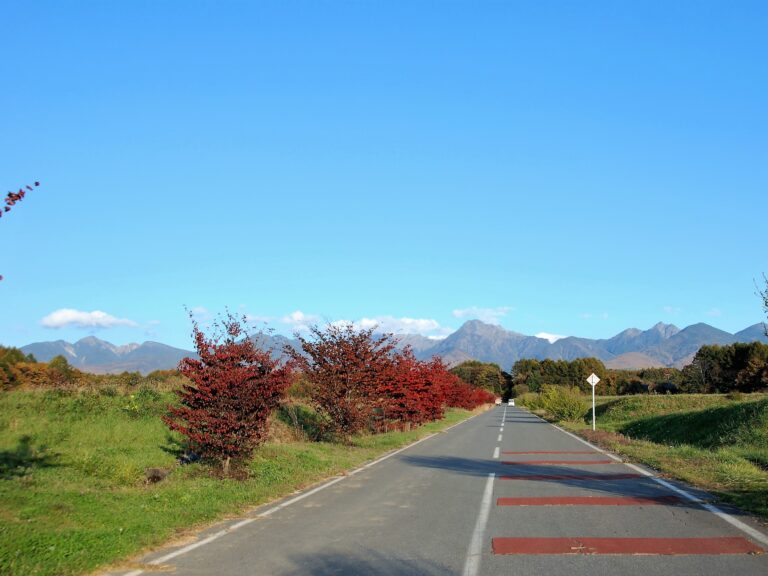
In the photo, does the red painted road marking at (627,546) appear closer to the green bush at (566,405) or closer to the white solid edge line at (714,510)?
the white solid edge line at (714,510)

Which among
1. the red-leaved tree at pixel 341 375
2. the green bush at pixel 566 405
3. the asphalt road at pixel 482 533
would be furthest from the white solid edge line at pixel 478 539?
the green bush at pixel 566 405

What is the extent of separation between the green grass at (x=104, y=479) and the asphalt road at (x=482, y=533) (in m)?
0.74

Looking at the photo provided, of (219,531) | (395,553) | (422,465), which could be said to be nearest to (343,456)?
(422,465)

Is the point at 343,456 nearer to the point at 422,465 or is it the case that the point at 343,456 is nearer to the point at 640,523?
the point at 422,465

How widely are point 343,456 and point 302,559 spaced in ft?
36.8

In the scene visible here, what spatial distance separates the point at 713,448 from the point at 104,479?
59.7 feet

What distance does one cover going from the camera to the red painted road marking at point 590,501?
1041 centimetres

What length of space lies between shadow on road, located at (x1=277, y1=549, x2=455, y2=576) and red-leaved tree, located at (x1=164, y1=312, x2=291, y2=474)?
6532 mm

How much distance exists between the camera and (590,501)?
1062 cm

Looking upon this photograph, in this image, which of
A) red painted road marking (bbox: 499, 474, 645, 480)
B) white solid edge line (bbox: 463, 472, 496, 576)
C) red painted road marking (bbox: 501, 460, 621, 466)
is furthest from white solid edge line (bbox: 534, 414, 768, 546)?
white solid edge line (bbox: 463, 472, 496, 576)

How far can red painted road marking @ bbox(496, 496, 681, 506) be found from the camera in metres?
10.4

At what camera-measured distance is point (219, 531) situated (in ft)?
28.4

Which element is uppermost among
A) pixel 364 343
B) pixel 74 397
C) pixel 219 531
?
pixel 364 343

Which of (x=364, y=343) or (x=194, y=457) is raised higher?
(x=364, y=343)
